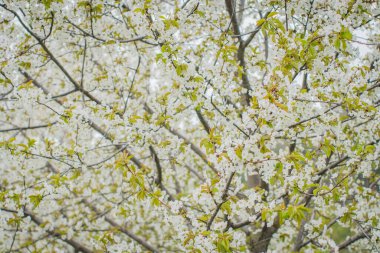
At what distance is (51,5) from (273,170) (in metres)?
2.58

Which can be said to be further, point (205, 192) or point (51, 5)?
point (51, 5)

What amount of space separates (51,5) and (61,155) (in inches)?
59.5

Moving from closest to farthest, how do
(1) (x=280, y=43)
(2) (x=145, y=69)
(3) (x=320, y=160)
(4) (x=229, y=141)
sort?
(4) (x=229, y=141)
(1) (x=280, y=43)
(3) (x=320, y=160)
(2) (x=145, y=69)

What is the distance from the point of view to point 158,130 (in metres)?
3.56

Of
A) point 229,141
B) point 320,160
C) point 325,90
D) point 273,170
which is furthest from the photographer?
point 320,160

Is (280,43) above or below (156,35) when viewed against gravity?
below

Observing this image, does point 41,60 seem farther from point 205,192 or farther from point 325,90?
point 325,90

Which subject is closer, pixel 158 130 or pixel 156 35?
pixel 156 35

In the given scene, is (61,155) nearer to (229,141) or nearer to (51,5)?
(51,5)

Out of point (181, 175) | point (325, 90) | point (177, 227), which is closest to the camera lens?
point (177, 227)

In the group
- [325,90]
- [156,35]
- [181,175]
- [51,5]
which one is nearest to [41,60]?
[51,5]

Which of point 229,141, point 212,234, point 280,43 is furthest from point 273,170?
point 280,43

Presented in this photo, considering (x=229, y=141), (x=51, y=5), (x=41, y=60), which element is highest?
(x=41, y=60)

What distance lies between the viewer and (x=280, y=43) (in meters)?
2.58
